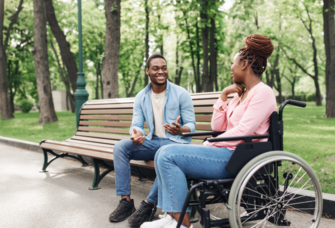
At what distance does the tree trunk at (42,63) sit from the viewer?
43.8 feet

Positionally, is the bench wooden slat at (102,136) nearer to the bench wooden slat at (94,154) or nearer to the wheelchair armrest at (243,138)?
the bench wooden slat at (94,154)

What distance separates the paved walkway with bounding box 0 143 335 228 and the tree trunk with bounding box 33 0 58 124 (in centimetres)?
794

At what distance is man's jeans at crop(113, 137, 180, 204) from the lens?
3277 millimetres

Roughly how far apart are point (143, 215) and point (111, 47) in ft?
22.8

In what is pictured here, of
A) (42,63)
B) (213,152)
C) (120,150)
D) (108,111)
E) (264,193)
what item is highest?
(42,63)

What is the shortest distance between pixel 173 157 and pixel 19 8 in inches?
872

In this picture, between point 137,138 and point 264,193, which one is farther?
point 137,138

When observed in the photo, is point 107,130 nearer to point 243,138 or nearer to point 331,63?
point 243,138

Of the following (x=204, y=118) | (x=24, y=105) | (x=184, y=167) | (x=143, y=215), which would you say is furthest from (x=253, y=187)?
(x=24, y=105)

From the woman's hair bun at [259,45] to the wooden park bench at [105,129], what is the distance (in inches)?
52.0

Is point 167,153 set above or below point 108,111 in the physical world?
below

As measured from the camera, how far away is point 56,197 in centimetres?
415

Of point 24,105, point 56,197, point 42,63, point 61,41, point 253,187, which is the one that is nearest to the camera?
point 253,187

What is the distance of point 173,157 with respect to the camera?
95.5 inches
